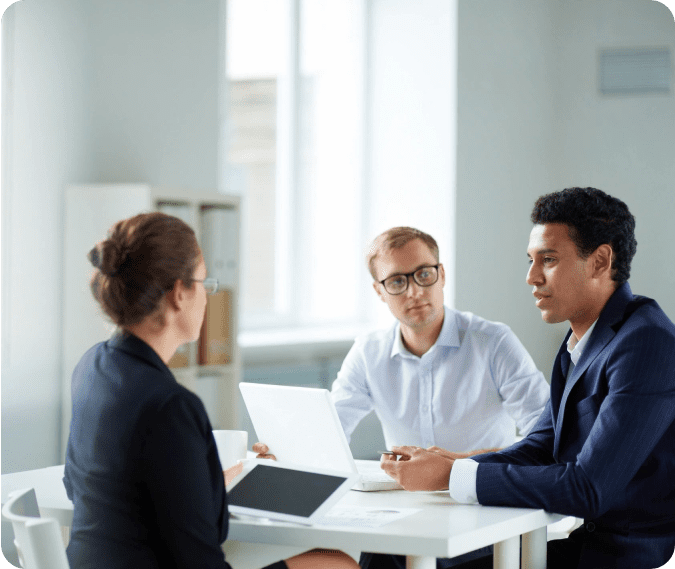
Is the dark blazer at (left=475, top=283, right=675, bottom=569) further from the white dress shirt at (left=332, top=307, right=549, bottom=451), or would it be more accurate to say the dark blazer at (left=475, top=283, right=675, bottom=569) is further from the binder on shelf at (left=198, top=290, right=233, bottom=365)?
the binder on shelf at (left=198, top=290, right=233, bottom=365)

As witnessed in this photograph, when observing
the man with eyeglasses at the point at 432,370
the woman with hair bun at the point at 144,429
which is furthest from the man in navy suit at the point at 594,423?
the woman with hair bun at the point at 144,429

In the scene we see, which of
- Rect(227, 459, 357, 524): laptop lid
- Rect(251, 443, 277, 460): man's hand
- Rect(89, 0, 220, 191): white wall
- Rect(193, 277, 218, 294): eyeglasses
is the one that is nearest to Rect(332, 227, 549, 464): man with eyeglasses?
Rect(251, 443, 277, 460): man's hand

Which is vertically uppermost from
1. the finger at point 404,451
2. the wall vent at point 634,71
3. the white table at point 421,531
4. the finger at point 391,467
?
the wall vent at point 634,71

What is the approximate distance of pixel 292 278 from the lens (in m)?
5.30

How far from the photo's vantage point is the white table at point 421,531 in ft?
5.37

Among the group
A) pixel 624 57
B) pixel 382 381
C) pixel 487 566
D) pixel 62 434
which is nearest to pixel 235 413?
pixel 62 434

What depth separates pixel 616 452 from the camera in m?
1.76

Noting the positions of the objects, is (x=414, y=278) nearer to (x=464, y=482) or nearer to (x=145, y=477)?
(x=464, y=482)

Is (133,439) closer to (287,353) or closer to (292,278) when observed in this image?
(287,353)

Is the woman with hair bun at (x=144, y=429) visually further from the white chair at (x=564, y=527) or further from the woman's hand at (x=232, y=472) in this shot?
the white chair at (x=564, y=527)

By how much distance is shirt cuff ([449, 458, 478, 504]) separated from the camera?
1877mm

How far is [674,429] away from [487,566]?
57 centimetres

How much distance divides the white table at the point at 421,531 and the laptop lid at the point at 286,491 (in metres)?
0.03

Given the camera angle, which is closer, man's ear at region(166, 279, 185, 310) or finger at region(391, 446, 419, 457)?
man's ear at region(166, 279, 185, 310)
